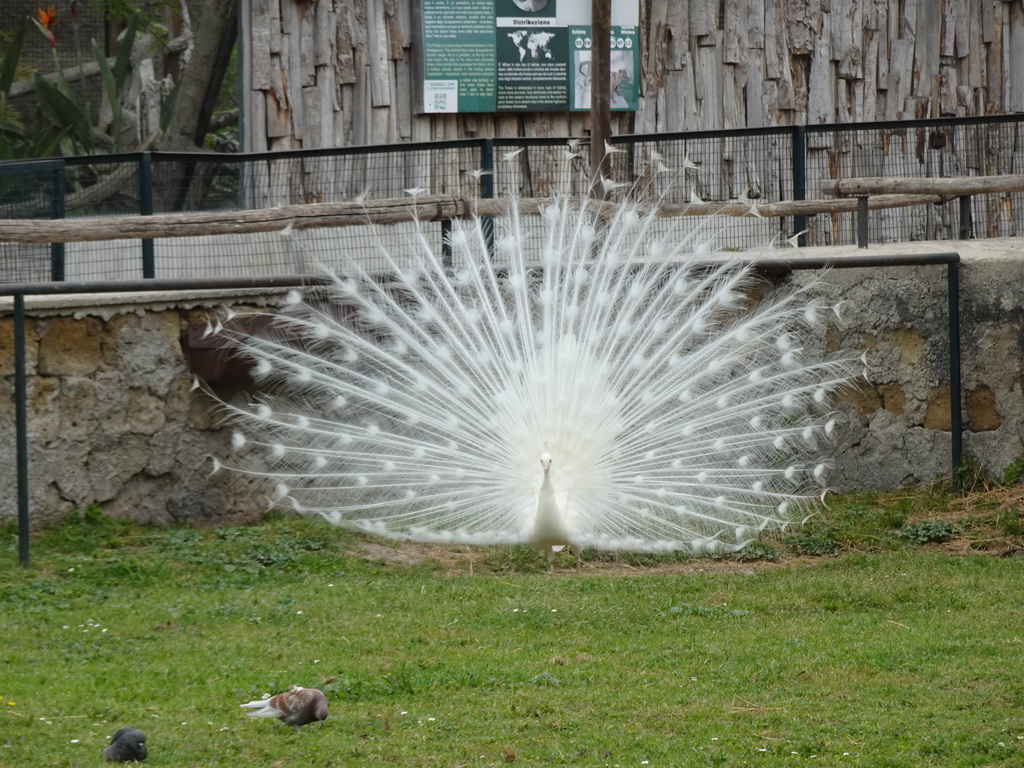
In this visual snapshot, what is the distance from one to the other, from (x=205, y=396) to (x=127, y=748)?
15.6ft

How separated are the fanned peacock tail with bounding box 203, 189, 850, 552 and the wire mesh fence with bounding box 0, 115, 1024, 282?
0.64 meters

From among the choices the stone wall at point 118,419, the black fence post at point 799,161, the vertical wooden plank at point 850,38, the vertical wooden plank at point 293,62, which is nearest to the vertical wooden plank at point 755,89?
the vertical wooden plank at point 850,38

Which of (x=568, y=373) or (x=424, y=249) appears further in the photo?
(x=424, y=249)

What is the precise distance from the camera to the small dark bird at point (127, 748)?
4.77 m

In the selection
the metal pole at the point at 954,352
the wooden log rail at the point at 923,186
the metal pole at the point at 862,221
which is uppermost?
the wooden log rail at the point at 923,186

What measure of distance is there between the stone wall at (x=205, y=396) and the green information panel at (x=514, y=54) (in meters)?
4.36

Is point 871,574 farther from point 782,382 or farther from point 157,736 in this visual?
point 157,736

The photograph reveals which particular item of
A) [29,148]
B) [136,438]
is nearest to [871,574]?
[136,438]

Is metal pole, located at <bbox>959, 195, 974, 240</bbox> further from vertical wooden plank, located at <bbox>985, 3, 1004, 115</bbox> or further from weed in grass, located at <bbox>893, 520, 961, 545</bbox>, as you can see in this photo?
weed in grass, located at <bbox>893, 520, 961, 545</bbox>

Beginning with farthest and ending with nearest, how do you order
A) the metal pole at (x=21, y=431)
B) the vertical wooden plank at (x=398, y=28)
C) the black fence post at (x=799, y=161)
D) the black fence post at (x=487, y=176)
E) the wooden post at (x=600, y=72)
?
the vertical wooden plank at (x=398, y=28) < the black fence post at (x=799, y=161) < the wooden post at (x=600, y=72) < the black fence post at (x=487, y=176) < the metal pole at (x=21, y=431)

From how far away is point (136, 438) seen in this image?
9078mm

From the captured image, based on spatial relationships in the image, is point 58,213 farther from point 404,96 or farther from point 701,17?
point 701,17

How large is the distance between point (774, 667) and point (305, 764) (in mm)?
2231

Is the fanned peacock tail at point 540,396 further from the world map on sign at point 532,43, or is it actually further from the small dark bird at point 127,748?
the world map on sign at point 532,43
